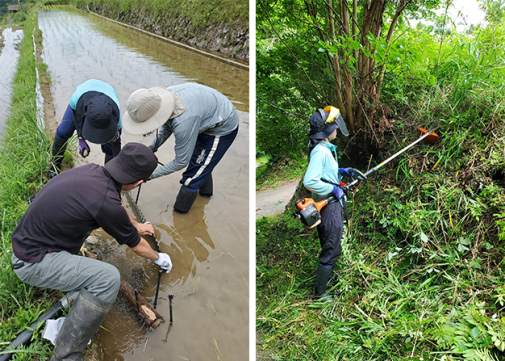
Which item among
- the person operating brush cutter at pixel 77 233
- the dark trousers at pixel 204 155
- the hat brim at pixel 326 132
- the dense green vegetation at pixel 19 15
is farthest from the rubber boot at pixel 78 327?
the dense green vegetation at pixel 19 15

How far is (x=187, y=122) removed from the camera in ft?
10.5

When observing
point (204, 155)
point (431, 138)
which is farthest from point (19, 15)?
point (431, 138)

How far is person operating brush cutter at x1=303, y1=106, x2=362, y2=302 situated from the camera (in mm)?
3252

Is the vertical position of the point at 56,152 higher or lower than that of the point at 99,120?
lower

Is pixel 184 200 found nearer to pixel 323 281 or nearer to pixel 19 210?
pixel 19 210

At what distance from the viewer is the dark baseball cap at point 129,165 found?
2.41 meters

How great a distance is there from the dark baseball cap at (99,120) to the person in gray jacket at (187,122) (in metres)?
0.23

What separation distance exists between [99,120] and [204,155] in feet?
3.63

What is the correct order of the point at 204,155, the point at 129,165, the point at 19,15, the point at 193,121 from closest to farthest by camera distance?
the point at 129,165 → the point at 193,121 → the point at 204,155 → the point at 19,15

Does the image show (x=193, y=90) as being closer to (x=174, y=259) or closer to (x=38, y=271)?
(x=174, y=259)

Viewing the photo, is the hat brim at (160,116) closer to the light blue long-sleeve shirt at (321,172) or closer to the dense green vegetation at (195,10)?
the light blue long-sleeve shirt at (321,172)

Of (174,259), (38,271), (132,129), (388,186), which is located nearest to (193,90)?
(132,129)

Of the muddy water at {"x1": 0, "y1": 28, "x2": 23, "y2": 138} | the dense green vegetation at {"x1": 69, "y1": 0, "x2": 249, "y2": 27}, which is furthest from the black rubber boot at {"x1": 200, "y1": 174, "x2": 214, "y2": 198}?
the dense green vegetation at {"x1": 69, "y1": 0, "x2": 249, "y2": 27}

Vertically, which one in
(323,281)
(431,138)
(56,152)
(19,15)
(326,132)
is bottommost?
(19,15)
